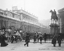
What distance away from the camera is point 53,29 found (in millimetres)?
16328

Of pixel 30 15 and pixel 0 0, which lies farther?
pixel 30 15

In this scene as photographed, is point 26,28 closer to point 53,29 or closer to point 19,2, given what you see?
point 53,29

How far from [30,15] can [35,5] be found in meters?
22.9

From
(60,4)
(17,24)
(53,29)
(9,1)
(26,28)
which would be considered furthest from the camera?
(26,28)

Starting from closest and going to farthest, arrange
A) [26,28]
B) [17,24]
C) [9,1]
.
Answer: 1. [9,1]
2. [17,24]
3. [26,28]

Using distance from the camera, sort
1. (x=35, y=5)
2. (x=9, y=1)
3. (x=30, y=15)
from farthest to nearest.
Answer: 1. (x=30, y=15)
2. (x=35, y=5)
3. (x=9, y=1)

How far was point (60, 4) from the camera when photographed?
10148mm

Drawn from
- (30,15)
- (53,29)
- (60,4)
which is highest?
(30,15)

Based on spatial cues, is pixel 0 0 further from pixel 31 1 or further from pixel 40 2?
pixel 40 2

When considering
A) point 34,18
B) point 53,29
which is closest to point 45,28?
point 53,29

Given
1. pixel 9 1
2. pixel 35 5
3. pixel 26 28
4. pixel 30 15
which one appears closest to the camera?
pixel 9 1

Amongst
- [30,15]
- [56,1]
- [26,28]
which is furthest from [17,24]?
[56,1]

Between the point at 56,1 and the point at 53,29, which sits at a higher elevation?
the point at 56,1

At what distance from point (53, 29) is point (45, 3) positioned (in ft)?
20.2
